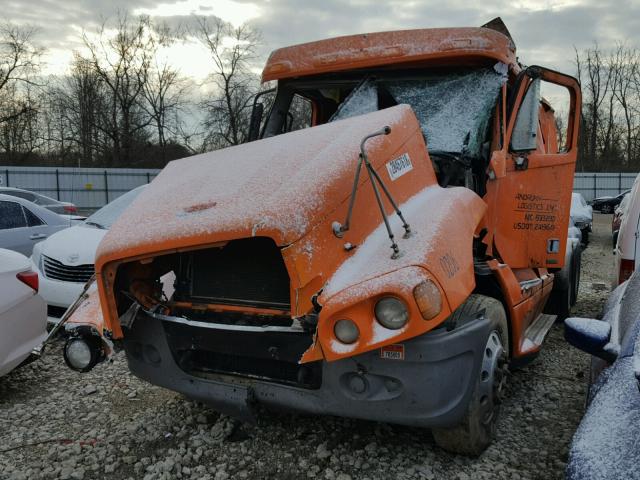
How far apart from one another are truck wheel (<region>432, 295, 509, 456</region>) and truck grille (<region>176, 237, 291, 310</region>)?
1017mm

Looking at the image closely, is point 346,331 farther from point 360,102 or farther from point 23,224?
point 23,224

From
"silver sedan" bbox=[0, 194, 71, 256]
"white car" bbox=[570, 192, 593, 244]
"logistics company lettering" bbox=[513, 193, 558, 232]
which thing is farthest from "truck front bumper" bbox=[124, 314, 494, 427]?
"white car" bbox=[570, 192, 593, 244]

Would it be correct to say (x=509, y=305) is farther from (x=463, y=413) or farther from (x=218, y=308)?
(x=218, y=308)

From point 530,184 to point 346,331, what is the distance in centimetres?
285

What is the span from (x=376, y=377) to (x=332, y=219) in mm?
860

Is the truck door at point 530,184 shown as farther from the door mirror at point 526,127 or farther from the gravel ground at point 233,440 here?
the gravel ground at point 233,440

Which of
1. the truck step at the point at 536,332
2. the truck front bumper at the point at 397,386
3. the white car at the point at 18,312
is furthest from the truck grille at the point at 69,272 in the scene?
the truck step at the point at 536,332

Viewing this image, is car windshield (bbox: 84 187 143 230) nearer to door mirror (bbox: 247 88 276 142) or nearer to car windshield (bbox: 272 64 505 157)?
door mirror (bbox: 247 88 276 142)

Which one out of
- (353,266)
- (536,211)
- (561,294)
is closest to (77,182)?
(561,294)

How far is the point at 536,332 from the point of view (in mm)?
4840

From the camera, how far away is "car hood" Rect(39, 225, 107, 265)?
21.5 feet

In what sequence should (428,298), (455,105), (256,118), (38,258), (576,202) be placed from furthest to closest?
(576,202)
(38,258)
(256,118)
(455,105)
(428,298)

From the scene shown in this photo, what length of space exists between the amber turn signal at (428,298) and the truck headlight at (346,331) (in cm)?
32

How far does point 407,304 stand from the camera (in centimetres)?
263
